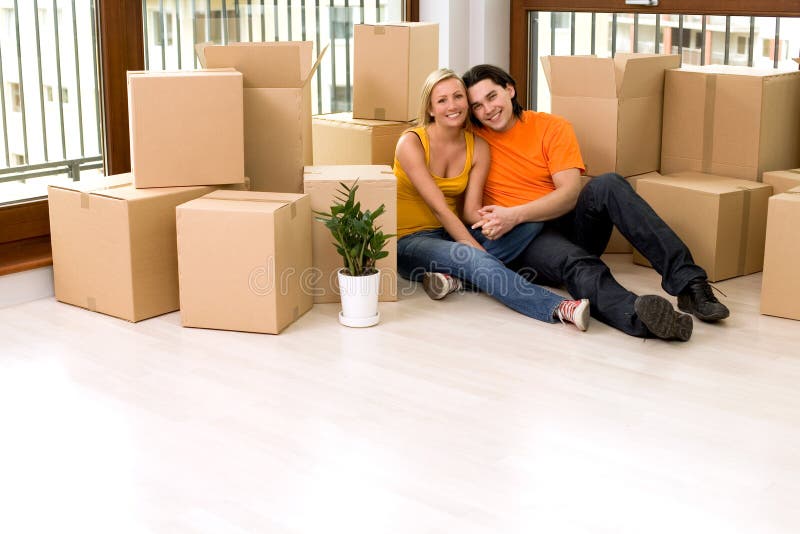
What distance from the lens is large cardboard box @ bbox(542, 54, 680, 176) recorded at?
3559 millimetres

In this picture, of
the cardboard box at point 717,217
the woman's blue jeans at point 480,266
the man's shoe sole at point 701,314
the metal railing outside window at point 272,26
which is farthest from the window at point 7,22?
the man's shoe sole at point 701,314

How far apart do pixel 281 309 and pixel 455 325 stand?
0.51 metres

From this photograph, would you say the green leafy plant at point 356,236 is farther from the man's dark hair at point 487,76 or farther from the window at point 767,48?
the window at point 767,48

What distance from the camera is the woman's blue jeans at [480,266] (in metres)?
3.01

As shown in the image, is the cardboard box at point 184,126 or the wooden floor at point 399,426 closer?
the wooden floor at point 399,426

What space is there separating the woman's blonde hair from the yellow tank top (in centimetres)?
3

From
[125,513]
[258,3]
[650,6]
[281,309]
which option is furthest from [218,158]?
[650,6]

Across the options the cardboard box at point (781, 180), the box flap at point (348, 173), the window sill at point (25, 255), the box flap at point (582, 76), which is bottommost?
the window sill at point (25, 255)

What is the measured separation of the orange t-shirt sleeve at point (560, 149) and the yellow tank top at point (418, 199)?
0.81 feet

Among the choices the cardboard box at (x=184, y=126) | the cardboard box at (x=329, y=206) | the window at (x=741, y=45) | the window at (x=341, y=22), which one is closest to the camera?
the cardboard box at (x=184, y=126)

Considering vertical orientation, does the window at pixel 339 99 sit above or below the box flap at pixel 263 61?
below

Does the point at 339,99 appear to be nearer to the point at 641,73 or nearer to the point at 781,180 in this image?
the point at 641,73

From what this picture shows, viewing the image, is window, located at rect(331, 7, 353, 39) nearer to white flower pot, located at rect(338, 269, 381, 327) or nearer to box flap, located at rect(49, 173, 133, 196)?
box flap, located at rect(49, 173, 133, 196)

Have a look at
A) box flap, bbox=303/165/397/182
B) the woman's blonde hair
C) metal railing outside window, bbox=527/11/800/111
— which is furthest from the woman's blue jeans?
metal railing outside window, bbox=527/11/800/111
